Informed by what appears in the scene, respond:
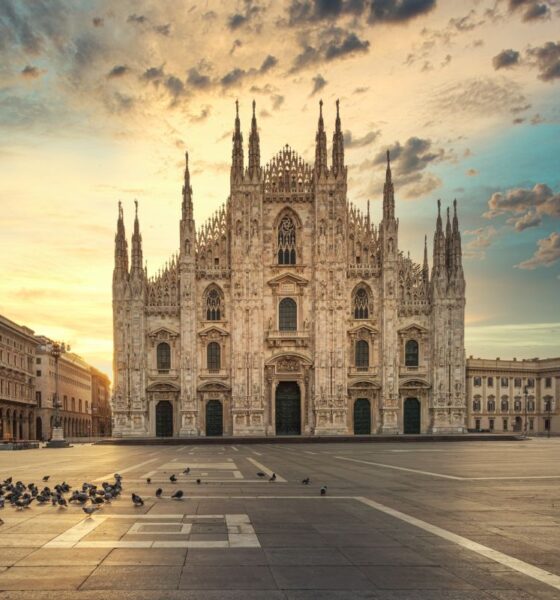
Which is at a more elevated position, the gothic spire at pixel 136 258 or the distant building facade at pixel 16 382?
the gothic spire at pixel 136 258

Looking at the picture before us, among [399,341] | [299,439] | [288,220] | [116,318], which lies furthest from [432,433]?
[116,318]

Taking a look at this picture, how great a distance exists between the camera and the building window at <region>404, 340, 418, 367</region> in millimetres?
66062

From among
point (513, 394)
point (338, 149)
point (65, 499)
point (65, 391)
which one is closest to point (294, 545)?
point (65, 499)

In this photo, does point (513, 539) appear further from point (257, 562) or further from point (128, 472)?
point (128, 472)

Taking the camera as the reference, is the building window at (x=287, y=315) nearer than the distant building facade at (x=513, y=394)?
Yes

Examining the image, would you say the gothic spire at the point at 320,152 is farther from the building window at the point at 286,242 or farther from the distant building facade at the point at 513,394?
the distant building facade at the point at 513,394

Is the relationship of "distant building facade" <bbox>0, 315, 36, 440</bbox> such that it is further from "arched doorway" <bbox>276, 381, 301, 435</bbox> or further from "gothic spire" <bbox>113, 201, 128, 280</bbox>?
"arched doorway" <bbox>276, 381, 301, 435</bbox>

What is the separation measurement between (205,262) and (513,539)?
57.1 metres

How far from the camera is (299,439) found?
5859 cm

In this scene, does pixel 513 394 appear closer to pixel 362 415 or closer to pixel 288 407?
pixel 362 415

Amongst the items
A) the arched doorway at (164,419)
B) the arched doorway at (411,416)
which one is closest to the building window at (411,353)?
the arched doorway at (411,416)

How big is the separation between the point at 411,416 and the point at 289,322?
13318 millimetres

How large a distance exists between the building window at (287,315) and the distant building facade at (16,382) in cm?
3290

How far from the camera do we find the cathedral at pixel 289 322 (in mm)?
64812
